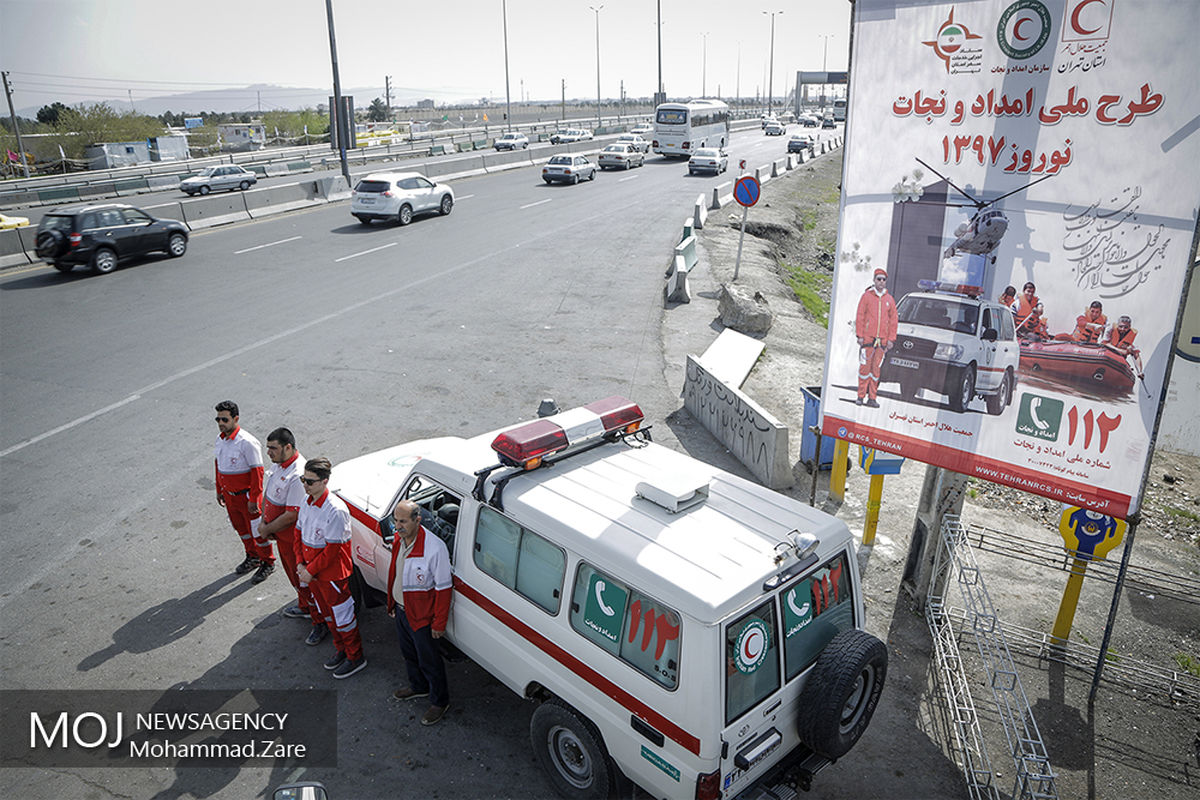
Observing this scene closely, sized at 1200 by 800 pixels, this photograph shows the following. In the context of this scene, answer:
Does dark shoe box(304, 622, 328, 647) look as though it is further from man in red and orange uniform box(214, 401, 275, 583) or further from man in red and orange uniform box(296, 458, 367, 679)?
man in red and orange uniform box(214, 401, 275, 583)

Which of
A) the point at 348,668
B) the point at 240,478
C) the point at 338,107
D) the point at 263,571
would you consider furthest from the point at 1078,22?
the point at 338,107

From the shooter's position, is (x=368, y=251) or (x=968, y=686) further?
(x=368, y=251)

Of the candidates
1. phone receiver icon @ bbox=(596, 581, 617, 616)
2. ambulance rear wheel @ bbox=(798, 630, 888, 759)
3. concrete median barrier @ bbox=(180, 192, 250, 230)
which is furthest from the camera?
concrete median barrier @ bbox=(180, 192, 250, 230)

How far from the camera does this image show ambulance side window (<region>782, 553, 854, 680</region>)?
430 centimetres

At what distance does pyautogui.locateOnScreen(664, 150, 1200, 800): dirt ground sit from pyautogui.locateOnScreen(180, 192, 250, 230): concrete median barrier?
20.1 m

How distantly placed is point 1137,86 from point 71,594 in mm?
9582

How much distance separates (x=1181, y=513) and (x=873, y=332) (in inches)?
223

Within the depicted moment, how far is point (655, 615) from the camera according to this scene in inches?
161

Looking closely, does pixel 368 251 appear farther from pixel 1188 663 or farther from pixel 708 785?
pixel 1188 663

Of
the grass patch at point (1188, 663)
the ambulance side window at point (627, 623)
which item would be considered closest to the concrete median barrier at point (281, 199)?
the ambulance side window at point (627, 623)

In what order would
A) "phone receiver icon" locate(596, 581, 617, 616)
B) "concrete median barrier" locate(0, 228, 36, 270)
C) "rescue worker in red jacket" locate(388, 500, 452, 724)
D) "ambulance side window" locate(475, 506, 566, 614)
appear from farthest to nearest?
1. "concrete median barrier" locate(0, 228, 36, 270)
2. "rescue worker in red jacket" locate(388, 500, 452, 724)
3. "ambulance side window" locate(475, 506, 566, 614)
4. "phone receiver icon" locate(596, 581, 617, 616)


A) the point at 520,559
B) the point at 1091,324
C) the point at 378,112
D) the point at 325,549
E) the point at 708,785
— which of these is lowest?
the point at 708,785

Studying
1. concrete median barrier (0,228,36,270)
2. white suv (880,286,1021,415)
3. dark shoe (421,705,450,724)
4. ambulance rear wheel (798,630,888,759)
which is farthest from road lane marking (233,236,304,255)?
ambulance rear wheel (798,630,888,759)

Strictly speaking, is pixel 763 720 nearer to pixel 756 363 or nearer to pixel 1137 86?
pixel 1137 86
